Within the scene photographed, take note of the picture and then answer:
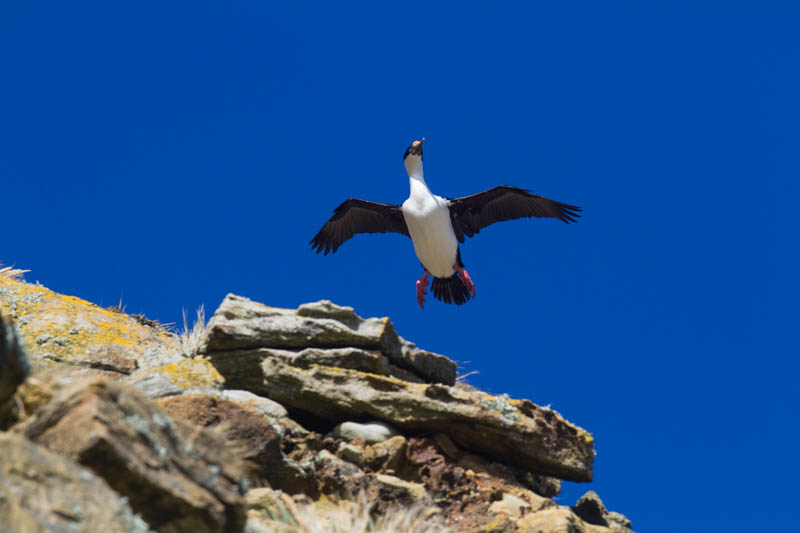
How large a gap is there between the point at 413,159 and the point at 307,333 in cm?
743

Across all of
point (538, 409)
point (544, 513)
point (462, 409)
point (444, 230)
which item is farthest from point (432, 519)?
point (444, 230)

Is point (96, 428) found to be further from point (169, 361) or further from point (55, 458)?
point (169, 361)

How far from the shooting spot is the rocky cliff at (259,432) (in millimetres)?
3793

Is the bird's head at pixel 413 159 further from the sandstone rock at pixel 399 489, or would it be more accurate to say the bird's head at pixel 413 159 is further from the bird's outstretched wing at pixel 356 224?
the sandstone rock at pixel 399 489

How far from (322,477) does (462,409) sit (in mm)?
1662

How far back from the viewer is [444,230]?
48.8 feet

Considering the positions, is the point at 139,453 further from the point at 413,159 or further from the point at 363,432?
the point at 413,159

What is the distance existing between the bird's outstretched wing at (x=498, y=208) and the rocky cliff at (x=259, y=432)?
206 inches

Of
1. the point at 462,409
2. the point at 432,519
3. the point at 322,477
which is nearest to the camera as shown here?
the point at 432,519

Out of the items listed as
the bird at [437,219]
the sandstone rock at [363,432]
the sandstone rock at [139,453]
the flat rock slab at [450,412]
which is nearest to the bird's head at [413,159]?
the bird at [437,219]

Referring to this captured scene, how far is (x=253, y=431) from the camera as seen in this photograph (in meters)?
6.94

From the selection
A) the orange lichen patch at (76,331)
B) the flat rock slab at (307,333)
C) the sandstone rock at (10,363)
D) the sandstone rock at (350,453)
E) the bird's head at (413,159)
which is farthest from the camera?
the bird's head at (413,159)

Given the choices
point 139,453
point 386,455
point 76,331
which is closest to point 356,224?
point 76,331

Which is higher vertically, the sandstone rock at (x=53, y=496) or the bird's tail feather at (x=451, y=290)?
the bird's tail feather at (x=451, y=290)
